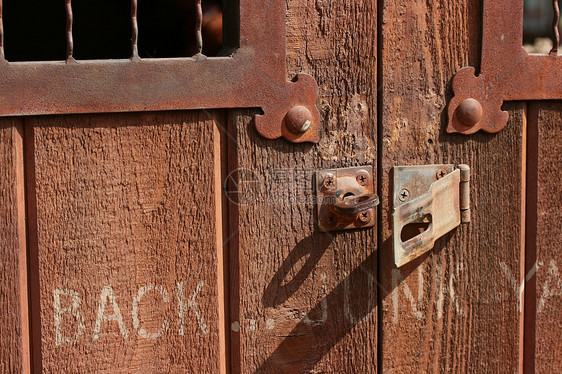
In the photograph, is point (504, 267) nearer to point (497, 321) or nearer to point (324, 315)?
point (497, 321)

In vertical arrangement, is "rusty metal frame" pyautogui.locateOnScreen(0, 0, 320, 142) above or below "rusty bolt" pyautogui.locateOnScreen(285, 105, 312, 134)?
above

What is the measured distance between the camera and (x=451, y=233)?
98cm

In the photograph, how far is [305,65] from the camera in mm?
907

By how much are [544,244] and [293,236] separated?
393 mm

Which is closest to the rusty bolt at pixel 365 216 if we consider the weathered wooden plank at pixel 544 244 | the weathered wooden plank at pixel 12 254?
the weathered wooden plank at pixel 544 244

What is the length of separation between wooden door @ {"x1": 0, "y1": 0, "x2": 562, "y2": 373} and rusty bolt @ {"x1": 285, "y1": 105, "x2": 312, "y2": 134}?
0.03 metres

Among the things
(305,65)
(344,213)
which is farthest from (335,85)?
(344,213)

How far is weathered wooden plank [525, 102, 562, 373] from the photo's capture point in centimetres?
100

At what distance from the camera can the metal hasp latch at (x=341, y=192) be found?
93cm

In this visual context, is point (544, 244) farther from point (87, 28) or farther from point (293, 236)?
point (87, 28)

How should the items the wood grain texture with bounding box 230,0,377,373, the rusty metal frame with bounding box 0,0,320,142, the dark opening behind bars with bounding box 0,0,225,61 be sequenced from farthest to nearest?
the dark opening behind bars with bounding box 0,0,225,61, the wood grain texture with bounding box 230,0,377,373, the rusty metal frame with bounding box 0,0,320,142

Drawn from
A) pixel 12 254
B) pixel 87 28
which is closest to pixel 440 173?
pixel 12 254

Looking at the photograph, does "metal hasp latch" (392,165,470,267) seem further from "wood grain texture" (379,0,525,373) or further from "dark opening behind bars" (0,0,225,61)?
"dark opening behind bars" (0,0,225,61)

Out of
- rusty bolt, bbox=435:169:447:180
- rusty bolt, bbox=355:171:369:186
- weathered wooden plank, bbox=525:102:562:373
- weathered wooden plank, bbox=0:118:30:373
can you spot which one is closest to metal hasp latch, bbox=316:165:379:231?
rusty bolt, bbox=355:171:369:186
